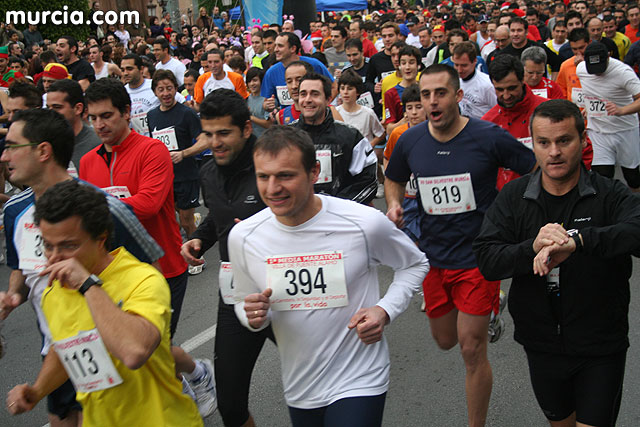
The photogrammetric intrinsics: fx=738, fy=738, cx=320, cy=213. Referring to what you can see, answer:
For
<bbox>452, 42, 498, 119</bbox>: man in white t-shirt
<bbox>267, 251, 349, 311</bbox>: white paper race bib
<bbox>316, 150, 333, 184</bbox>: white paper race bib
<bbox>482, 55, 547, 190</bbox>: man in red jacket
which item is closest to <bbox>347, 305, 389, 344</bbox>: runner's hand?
<bbox>267, 251, 349, 311</bbox>: white paper race bib

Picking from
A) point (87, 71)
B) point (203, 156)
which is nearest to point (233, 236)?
point (203, 156)

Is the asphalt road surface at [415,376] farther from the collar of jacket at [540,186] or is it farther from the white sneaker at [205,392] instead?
the collar of jacket at [540,186]

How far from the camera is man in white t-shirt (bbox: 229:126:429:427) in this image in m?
3.00

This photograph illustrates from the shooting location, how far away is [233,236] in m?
3.21

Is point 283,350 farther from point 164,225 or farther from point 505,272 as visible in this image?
point 164,225

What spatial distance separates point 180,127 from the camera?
767cm

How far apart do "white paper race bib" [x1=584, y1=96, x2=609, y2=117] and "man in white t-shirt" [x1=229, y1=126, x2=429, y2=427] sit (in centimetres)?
552

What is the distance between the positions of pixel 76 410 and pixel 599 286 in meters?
2.60

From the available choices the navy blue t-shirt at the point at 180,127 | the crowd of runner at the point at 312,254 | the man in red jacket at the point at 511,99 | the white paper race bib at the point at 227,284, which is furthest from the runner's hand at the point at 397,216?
the navy blue t-shirt at the point at 180,127

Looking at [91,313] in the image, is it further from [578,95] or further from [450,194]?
[578,95]

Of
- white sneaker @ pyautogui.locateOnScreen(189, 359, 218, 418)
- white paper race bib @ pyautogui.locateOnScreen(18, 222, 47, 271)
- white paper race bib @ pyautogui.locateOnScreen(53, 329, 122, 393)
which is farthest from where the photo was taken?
white sneaker @ pyautogui.locateOnScreen(189, 359, 218, 418)

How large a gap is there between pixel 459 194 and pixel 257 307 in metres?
1.83

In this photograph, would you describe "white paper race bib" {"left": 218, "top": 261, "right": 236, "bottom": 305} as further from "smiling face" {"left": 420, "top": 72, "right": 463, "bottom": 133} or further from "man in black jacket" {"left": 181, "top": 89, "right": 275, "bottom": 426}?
"smiling face" {"left": 420, "top": 72, "right": 463, "bottom": 133}

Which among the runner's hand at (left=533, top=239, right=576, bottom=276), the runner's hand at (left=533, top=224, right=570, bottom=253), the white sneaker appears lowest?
the white sneaker
